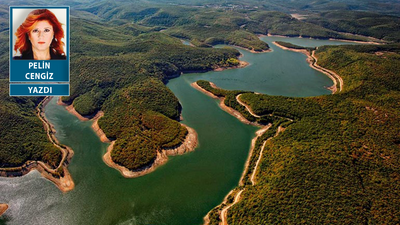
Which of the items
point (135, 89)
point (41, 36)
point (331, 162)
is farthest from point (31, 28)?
point (331, 162)

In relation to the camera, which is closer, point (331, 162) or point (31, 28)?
point (31, 28)

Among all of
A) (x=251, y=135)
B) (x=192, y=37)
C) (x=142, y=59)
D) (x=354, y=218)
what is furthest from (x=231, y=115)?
(x=192, y=37)

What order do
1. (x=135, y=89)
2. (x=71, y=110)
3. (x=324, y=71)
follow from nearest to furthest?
1. (x=71, y=110)
2. (x=135, y=89)
3. (x=324, y=71)

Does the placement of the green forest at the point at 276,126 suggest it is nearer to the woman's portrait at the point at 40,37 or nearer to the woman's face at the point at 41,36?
the woman's portrait at the point at 40,37

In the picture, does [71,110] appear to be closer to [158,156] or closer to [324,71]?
[158,156]

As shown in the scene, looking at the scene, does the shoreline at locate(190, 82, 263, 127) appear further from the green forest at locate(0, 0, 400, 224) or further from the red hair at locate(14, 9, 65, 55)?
the red hair at locate(14, 9, 65, 55)

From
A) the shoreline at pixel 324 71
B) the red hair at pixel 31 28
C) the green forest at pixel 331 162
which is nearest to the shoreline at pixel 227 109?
the green forest at pixel 331 162
